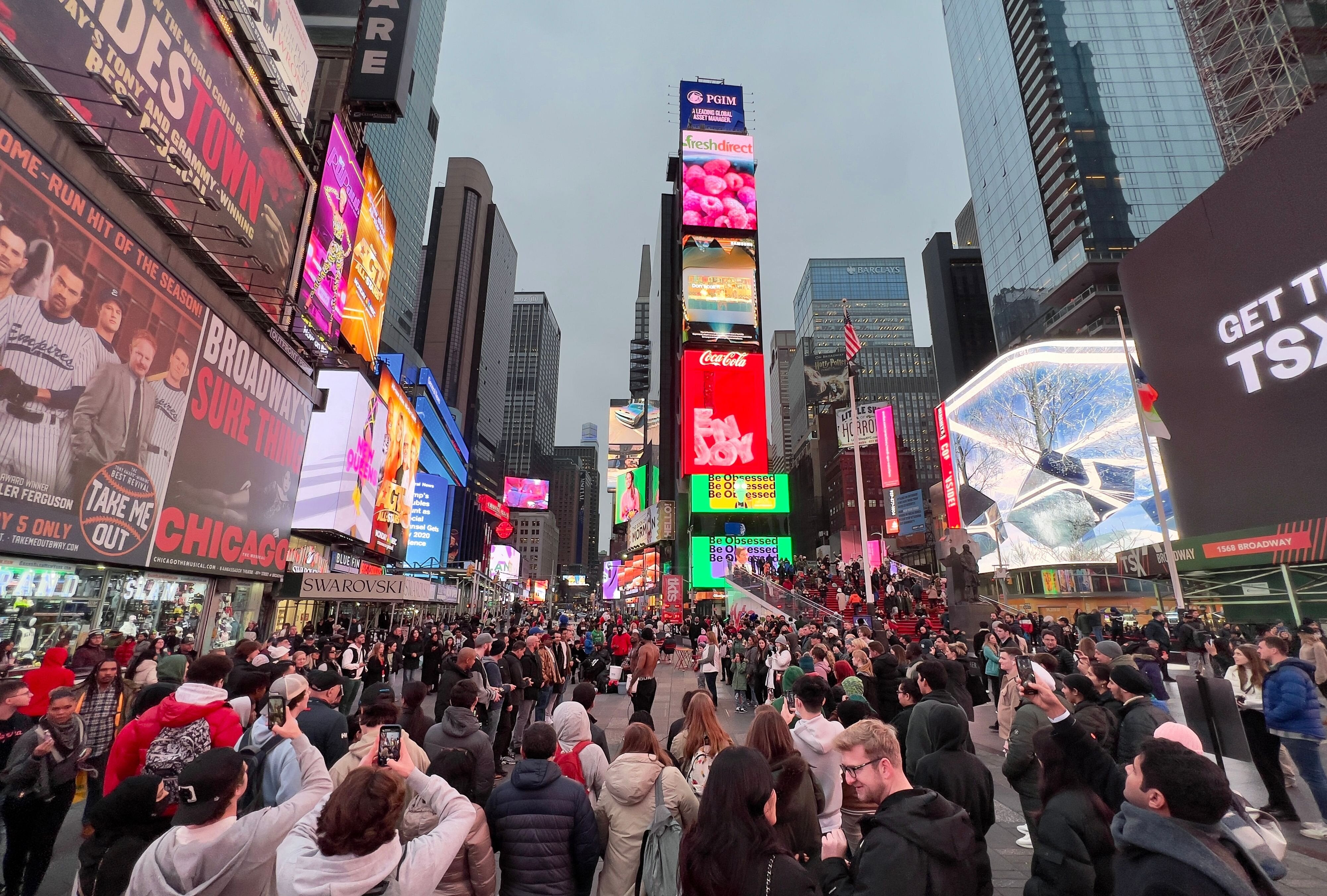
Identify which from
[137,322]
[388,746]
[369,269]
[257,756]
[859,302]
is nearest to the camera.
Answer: [388,746]

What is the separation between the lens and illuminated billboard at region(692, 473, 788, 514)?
5394 centimetres

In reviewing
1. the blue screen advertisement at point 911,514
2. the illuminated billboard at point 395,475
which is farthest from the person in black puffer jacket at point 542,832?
the blue screen advertisement at point 911,514

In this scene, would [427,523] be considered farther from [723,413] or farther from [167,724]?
[167,724]

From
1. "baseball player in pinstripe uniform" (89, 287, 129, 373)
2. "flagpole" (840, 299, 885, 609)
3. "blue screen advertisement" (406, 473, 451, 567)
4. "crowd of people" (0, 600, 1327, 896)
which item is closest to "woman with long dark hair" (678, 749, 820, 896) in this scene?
"crowd of people" (0, 600, 1327, 896)

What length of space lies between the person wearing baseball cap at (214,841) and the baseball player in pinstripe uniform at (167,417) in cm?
1745

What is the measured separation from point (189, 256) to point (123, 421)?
5935 mm

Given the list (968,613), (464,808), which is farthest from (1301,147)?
(464,808)

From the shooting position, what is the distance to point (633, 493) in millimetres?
112125

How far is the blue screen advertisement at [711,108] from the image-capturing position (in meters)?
71.8

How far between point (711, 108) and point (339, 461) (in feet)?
207

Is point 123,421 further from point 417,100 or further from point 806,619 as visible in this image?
point 417,100

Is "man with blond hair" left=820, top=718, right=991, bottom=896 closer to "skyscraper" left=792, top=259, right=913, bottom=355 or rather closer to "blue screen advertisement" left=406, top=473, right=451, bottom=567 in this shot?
"blue screen advertisement" left=406, top=473, right=451, bottom=567

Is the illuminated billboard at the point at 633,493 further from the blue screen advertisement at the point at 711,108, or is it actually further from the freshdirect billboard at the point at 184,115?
the freshdirect billboard at the point at 184,115

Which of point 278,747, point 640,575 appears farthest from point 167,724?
point 640,575
